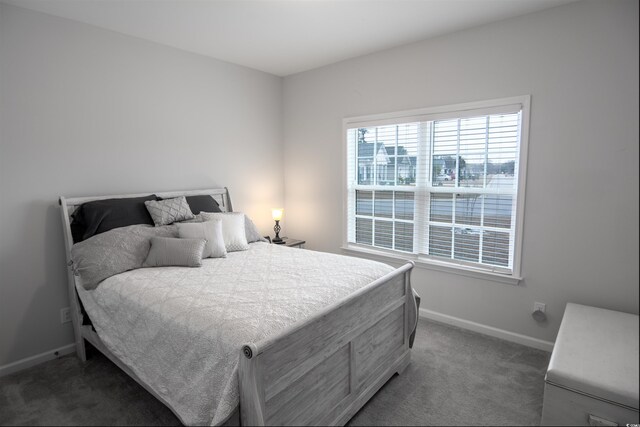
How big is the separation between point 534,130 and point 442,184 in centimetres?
79

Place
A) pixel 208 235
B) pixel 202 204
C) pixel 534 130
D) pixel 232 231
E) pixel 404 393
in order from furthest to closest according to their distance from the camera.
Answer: pixel 202 204 < pixel 232 231 < pixel 208 235 < pixel 534 130 < pixel 404 393

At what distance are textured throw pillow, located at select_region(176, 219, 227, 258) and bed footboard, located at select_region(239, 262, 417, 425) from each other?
4.08ft

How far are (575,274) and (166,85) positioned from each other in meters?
3.33

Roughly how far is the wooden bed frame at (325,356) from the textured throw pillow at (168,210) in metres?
0.47

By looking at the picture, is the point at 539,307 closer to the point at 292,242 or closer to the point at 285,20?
the point at 292,242

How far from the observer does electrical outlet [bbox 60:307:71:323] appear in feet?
8.32

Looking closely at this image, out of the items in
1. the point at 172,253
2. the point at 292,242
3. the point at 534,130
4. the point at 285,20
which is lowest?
the point at 292,242

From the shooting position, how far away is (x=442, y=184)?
9.69ft

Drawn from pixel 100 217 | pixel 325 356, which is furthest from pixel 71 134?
pixel 325 356

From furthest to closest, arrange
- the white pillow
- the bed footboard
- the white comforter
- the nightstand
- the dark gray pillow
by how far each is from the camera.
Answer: the nightstand, the white pillow, the dark gray pillow, the white comforter, the bed footboard

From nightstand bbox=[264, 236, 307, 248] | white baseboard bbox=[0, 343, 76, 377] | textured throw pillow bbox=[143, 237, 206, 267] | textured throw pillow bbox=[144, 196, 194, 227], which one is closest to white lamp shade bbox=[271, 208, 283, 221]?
nightstand bbox=[264, 236, 307, 248]

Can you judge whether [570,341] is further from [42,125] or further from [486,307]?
[42,125]

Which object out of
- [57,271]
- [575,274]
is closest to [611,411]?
[575,274]

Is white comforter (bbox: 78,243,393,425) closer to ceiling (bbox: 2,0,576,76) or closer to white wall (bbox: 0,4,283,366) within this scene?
white wall (bbox: 0,4,283,366)
